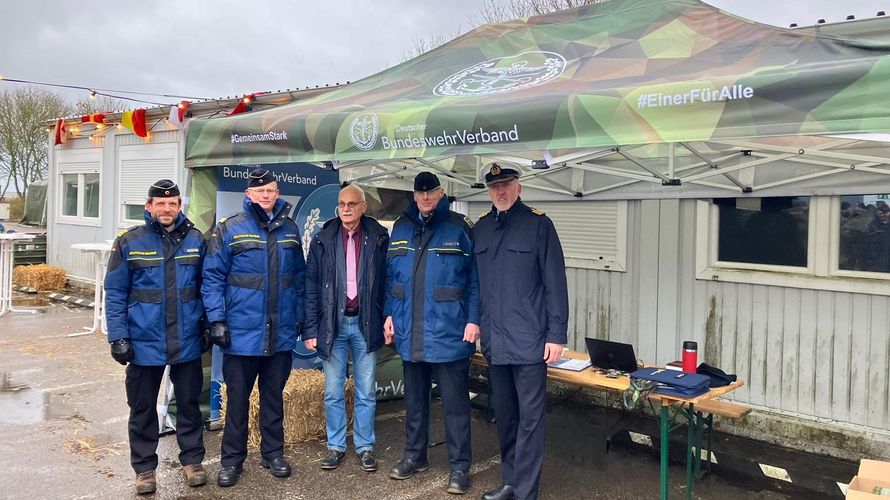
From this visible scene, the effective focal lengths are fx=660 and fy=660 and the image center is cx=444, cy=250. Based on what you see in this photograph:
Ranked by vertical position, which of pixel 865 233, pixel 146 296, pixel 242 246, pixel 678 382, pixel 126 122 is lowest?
pixel 678 382

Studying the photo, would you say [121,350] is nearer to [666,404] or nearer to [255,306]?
[255,306]

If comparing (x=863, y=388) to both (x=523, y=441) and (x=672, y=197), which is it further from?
(x=523, y=441)

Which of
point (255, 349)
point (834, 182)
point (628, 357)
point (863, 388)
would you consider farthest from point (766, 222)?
point (255, 349)

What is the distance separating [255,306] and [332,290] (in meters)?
0.49

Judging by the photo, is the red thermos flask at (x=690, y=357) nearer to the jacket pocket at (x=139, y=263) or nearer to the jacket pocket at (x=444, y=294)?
the jacket pocket at (x=444, y=294)

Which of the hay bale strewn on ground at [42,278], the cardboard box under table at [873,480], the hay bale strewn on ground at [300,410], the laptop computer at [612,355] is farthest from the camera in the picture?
the hay bale strewn on ground at [42,278]

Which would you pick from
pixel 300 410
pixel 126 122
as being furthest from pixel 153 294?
pixel 126 122

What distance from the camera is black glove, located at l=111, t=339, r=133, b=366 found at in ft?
11.8

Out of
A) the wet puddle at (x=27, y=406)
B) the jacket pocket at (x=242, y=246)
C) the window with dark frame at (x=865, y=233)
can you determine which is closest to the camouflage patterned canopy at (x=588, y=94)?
the jacket pocket at (x=242, y=246)

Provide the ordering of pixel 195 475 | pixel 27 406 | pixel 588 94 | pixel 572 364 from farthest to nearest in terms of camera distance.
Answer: pixel 27 406 < pixel 572 364 < pixel 195 475 < pixel 588 94

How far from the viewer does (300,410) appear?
4.77m

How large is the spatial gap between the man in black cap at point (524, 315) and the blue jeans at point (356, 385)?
92cm

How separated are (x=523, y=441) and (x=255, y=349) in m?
1.63

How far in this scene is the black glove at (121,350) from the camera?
141 inches
